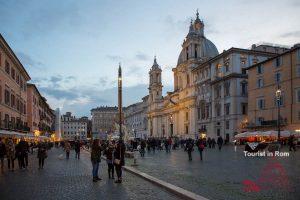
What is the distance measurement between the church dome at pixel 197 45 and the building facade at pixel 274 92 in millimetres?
33701

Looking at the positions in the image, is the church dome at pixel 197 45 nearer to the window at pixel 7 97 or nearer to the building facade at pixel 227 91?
the building facade at pixel 227 91

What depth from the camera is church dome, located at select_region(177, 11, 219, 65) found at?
10071 centimetres

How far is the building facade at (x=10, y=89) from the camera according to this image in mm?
43656

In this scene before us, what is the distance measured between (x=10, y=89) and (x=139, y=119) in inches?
4724

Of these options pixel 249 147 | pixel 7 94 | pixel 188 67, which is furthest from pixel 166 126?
pixel 249 147

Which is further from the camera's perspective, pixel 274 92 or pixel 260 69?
pixel 260 69

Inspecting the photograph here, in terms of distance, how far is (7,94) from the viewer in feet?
155

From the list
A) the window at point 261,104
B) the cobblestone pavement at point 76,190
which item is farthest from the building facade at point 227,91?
the cobblestone pavement at point 76,190

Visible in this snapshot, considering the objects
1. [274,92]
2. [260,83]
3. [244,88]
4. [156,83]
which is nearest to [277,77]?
[274,92]

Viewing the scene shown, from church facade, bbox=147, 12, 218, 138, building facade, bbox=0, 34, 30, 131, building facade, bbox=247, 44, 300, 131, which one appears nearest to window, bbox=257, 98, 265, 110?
building facade, bbox=247, 44, 300, 131

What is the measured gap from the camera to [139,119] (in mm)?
168625

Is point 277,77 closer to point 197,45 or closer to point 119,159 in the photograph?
point 197,45

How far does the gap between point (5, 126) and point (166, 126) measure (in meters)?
83.0

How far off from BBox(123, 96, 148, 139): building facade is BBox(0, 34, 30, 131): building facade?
91072 millimetres
